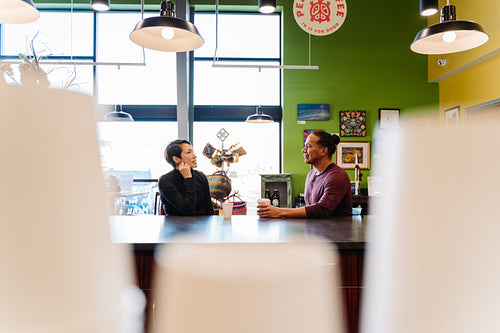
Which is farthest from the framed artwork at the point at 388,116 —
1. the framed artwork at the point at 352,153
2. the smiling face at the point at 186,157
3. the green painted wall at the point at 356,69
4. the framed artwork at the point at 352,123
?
the smiling face at the point at 186,157

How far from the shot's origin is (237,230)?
5.60ft

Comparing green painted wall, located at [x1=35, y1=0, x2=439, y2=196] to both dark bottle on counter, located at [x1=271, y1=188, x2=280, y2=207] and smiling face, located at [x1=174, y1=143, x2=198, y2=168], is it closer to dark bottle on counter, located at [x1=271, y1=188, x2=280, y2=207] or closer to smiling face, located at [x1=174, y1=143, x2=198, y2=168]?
dark bottle on counter, located at [x1=271, y1=188, x2=280, y2=207]

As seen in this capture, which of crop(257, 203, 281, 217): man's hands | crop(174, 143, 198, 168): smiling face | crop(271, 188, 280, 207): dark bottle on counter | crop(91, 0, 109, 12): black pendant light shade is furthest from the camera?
crop(271, 188, 280, 207): dark bottle on counter

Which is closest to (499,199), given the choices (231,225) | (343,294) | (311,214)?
(343,294)

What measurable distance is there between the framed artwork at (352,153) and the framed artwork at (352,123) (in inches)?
7.1

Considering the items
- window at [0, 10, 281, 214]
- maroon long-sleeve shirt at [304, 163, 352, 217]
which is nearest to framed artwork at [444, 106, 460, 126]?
window at [0, 10, 281, 214]

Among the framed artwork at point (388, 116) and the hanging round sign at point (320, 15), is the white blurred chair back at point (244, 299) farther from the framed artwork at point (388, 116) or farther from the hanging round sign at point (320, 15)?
the framed artwork at point (388, 116)

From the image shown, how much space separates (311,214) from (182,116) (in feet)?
12.8

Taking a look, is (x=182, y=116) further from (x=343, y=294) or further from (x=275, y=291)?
(x=275, y=291)

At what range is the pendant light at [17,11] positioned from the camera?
2.27 meters

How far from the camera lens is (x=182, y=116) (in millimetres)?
5551

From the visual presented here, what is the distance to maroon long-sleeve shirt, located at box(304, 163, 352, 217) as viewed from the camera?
2.22 m

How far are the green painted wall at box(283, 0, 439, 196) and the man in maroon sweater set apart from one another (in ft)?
9.65

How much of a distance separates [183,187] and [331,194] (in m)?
1.21
